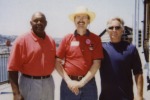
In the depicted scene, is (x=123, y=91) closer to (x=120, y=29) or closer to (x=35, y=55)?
(x=120, y=29)

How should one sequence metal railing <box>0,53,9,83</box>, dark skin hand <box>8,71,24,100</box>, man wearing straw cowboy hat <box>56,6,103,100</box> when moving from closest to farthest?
1. dark skin hand <box>8,71,24,100</box>
2. man wearing straw cowboy hat <box>56,6,103,100</box>
3. metal railing <box>0,53,9,83</box>

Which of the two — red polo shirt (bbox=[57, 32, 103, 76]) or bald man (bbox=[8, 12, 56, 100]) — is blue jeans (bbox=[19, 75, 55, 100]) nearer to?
bald man (bbox=[8, 12, 56, 100])

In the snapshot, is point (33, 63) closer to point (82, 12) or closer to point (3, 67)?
point (82, 12)

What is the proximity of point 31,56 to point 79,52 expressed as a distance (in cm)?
73

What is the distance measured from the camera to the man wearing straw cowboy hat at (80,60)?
4.50m

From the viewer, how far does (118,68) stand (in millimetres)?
4316

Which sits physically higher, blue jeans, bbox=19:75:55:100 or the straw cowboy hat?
the straw cowboy hat

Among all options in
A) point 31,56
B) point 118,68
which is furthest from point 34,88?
point 118,68

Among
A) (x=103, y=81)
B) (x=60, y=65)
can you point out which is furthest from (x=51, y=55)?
(x=103, y=81)

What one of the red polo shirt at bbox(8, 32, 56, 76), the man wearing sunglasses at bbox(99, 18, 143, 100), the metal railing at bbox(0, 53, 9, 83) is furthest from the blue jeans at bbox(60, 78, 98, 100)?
the metal railing at bbox(0, 53, 9, 83)

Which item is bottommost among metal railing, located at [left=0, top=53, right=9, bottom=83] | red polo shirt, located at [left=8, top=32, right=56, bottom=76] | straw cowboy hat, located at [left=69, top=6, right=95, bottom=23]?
metal railing, located at [left=0, top=53, right=9, bottom=83]

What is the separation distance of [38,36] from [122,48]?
1.30 metres

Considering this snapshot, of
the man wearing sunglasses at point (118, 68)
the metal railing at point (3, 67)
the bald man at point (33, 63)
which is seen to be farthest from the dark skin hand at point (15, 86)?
the metal railing at point (3, 67)

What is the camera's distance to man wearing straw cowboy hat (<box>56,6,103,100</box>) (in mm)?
4496
